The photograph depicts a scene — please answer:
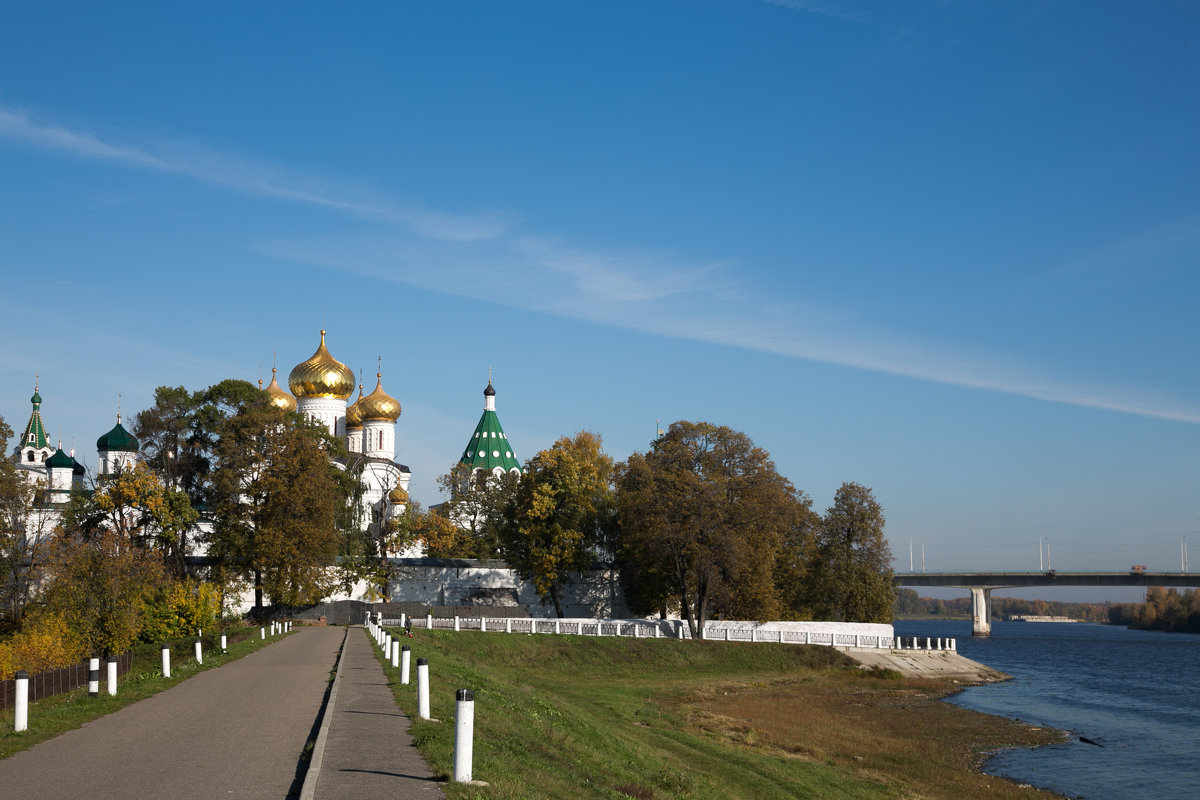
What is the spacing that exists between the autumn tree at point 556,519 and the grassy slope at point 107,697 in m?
25.1

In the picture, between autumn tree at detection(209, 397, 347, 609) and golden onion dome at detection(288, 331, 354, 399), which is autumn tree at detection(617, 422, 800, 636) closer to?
autumn tree at detection(209, 397, 347, 609)

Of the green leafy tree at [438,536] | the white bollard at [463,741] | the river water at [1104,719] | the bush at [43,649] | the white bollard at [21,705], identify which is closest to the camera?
the white bollard at [463,741]

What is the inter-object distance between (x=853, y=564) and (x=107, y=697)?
158 ft

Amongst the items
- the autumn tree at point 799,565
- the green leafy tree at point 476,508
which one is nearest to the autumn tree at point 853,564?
the autumn tree at point 799,565

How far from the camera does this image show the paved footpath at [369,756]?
35.8 feet

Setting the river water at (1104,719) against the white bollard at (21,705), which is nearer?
the white bollard at (21,705)

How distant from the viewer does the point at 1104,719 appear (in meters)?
41.1

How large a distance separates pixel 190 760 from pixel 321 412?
70930 millimetres

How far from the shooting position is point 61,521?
181 ft

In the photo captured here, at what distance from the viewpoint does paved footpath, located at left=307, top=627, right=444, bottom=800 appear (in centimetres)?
1092

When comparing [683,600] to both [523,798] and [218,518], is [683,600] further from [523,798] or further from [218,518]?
[523,798]

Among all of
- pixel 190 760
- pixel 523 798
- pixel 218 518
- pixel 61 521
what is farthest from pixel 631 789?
pixel 61 521

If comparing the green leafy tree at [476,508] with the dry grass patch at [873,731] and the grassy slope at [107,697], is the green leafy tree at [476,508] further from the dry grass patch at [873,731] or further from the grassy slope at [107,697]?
the grassy slope at [107,697]

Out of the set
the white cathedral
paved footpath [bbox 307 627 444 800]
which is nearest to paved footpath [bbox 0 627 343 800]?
paved footpath [bbox 307 627 444 800]
